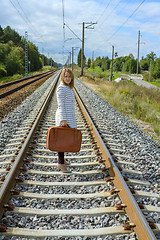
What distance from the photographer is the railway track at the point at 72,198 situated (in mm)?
2719

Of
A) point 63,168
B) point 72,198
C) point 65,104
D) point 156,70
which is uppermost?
point 156,70

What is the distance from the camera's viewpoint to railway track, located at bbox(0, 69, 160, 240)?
2719 millimetres

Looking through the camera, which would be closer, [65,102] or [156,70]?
[65,102]

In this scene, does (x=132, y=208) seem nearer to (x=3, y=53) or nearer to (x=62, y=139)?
(x=62, y=139)

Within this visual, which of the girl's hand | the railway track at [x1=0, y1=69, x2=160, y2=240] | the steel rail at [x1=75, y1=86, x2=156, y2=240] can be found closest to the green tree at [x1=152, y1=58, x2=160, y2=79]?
the railway track at [x1=0, y1=69, x2=160, y2=240]

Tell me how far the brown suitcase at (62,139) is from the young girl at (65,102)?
5.6 inches

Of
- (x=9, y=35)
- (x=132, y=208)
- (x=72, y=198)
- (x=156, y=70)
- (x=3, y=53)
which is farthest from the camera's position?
(x=9, y=35)

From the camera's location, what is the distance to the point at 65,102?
4.34m

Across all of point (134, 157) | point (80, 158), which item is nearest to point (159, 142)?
point (134, 157)

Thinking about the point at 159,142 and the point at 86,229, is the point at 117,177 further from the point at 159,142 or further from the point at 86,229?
the point at 159,142

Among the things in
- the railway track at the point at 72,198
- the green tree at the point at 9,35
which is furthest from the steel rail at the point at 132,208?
the green tree at the point at 9,35

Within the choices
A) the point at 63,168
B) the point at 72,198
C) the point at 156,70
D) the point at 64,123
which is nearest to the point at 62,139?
the point at 64,123

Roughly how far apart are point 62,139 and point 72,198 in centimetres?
114

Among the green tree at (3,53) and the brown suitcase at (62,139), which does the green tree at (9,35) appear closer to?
the green tree at (3,53)
